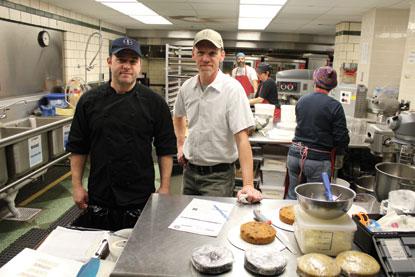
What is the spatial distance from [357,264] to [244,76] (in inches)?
208

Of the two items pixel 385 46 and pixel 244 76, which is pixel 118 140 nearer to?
pixel 244 76

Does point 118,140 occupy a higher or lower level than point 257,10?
lower

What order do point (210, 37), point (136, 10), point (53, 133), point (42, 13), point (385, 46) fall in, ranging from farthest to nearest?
point (136, 10), point (385, 46), point (42, 13), point (53, 133), point (210, 37)

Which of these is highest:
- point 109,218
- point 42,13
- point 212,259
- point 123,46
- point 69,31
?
point 42,13

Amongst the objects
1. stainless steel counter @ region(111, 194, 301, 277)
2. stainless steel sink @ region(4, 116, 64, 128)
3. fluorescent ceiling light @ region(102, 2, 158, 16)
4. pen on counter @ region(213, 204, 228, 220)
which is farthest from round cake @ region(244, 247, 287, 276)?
fluorescent ceiling light @ region(102, 2, 158, 16)

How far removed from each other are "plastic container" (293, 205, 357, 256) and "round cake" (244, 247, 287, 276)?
4.4 inches

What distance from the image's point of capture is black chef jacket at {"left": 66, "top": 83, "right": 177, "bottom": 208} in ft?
6.08

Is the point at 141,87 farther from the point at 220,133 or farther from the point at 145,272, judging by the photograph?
the point at 145,272

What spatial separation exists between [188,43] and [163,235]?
28.1ft

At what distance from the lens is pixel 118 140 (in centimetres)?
185

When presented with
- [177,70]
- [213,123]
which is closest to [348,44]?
[177,70]

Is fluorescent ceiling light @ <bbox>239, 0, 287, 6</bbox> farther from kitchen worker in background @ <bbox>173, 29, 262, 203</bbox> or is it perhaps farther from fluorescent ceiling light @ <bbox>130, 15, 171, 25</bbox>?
kitchen worker in background @ <bbox>173, 29, 262, 203</bbox>

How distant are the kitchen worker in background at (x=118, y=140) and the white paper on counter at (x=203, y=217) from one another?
1.47 feet

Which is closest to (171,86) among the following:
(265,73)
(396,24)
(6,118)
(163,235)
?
(265,73)
